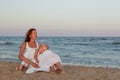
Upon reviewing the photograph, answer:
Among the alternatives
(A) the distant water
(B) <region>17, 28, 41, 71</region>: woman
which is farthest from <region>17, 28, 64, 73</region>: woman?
(A) the distant water

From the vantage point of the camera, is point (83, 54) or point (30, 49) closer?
point (30, 49)

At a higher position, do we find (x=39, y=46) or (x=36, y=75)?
(x=39, y=46)

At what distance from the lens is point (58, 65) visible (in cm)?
755

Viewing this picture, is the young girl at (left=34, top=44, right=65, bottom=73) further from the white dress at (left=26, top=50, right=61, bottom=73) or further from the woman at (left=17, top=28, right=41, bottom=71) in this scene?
the woman at (left=17, top=28, right=41, bottom=71)

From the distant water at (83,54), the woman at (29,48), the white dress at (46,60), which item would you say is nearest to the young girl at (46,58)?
the white dress at (46,60)

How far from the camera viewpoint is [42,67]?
7.54 metres

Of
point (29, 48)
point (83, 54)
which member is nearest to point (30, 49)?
point (29, 48)

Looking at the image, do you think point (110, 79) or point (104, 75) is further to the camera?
point (104, 75)

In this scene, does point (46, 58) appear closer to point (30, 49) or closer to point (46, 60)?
point (46, 60)

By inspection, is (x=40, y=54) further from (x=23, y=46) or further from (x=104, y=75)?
(x=104, y=75)

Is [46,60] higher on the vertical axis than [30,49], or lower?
lower

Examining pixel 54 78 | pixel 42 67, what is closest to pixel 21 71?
pixel 42 67

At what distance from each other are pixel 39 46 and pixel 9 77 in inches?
Result: 44.2

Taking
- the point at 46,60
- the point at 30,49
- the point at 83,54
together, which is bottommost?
the point at 83,54
